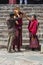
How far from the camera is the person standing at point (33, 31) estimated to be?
13.3 m

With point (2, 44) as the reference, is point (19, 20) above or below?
above

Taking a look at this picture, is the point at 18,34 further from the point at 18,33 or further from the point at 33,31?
the point at 33,31

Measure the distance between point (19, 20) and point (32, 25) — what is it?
586 mm

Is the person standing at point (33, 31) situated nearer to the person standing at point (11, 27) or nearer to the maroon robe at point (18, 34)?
the maroon robe at point (18, 34)

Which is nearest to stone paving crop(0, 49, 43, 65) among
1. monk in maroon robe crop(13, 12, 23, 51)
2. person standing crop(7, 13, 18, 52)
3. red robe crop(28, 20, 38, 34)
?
monk in maroon robe crop(13, 12, 23, 51)

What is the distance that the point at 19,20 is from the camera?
13062mm

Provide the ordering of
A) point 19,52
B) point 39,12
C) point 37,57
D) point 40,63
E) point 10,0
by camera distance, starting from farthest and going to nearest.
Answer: point 10,0, point 39,12, point 19,52, point 37,57, point 40,63

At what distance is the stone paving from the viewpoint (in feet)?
35.5

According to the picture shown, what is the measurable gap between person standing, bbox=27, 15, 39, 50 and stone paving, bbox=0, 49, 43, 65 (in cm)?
39

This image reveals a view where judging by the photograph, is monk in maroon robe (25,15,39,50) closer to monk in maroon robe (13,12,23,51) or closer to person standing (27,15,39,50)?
person standing (27,15,39,50)

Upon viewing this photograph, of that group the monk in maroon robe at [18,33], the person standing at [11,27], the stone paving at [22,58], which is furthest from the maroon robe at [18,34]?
the stone paving at [22,58]

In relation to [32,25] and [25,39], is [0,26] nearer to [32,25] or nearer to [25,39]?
[25,39]

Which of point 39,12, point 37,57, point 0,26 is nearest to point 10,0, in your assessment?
point 39,12

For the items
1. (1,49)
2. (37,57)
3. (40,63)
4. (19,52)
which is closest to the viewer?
(40,63)
